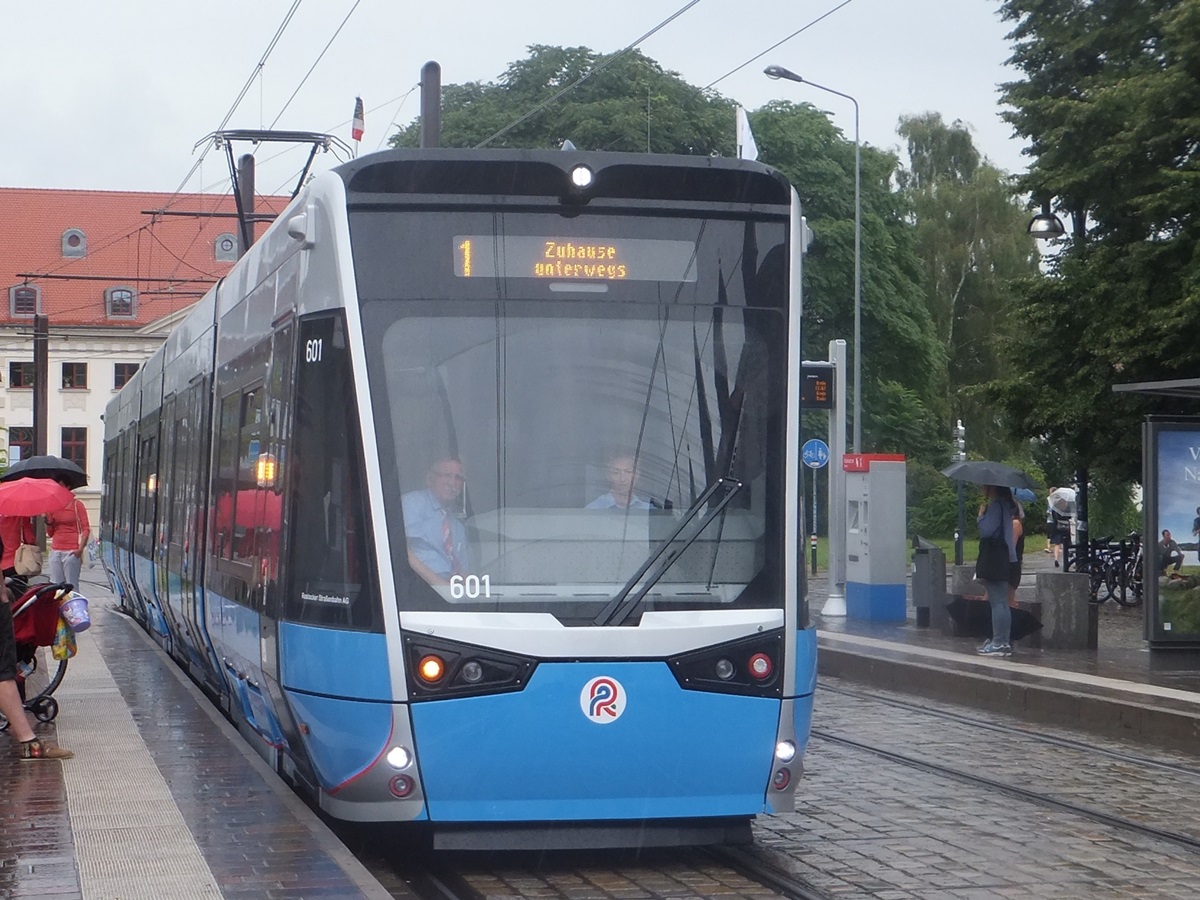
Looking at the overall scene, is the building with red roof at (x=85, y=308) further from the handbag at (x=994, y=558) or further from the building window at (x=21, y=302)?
the handbag at (x=994, y=558)

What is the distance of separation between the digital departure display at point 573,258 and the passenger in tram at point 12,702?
379 cm

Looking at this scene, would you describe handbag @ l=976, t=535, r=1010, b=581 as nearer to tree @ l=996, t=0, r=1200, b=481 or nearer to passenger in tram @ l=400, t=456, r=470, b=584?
tree @ l=996, t=0, r=1200, b=481

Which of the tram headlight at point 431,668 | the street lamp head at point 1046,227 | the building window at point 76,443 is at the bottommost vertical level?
the tram headlight at point 431,668

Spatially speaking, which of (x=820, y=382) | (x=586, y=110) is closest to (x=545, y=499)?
(x=820, y=382)

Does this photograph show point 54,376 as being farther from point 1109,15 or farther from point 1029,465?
point 1109,15

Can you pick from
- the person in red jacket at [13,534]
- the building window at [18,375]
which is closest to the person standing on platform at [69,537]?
the person in red jacket at [13,534]

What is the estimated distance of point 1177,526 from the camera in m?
14.9

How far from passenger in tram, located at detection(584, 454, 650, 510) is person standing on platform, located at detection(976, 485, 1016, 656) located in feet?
30.4

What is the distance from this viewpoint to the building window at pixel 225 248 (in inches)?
2945

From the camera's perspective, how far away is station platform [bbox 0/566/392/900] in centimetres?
639

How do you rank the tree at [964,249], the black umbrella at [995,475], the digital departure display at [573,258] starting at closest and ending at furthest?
the digital departure display at [573,258] < the black umbrella at [995,475] < the tree at [964,249]

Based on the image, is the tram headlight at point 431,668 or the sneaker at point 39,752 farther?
the sneaker at point 39,752

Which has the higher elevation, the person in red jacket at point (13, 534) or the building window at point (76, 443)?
the building window at point (76, 443)

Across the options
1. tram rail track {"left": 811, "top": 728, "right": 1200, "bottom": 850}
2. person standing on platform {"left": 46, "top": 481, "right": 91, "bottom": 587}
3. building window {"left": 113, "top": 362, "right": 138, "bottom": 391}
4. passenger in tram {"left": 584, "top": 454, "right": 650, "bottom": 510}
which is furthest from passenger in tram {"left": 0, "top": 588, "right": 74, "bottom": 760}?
building window {"left": 113, "top": 362, "right": 138, "bottom": 391}
